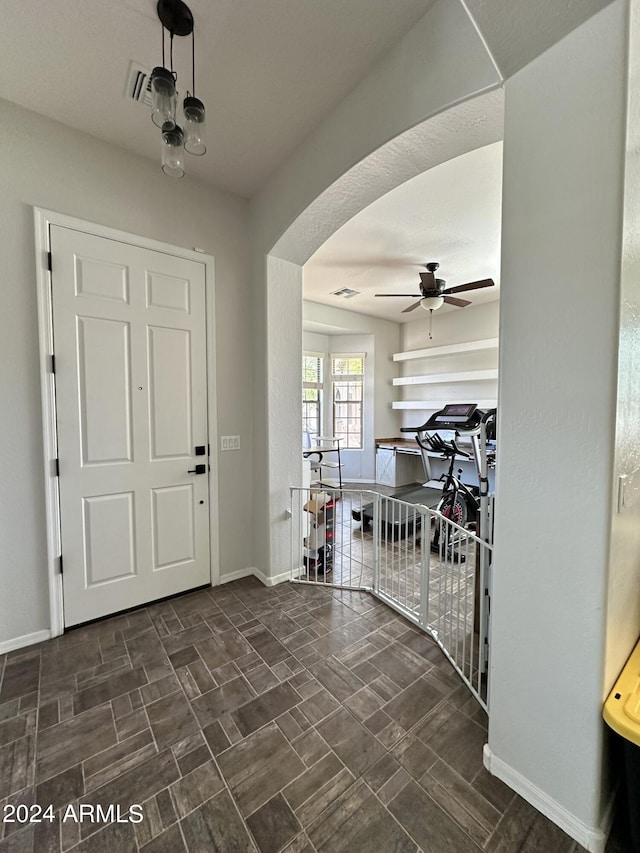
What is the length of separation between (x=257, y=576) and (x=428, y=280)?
3.63 meters

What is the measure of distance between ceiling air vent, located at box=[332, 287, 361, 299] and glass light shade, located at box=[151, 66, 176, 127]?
381 cm

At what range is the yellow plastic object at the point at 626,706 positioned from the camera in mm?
1008

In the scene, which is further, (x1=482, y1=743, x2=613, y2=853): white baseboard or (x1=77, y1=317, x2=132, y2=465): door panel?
(x1=77, y1=317, x2=132, y2=465): door panel

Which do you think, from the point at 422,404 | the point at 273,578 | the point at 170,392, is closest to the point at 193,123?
the point at 170,392

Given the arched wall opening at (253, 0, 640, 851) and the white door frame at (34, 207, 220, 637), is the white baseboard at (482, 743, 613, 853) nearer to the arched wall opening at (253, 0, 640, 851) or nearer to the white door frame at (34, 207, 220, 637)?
the arched wall opening at (253, 0, 640, 851)

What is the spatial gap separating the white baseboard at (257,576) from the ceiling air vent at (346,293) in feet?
13.0

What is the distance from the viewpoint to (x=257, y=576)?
9.60ft

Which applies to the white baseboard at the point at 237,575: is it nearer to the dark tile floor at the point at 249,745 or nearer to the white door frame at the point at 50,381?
the dark tile floor at the point at 249,745

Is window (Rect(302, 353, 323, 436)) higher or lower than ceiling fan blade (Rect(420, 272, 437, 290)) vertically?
lower

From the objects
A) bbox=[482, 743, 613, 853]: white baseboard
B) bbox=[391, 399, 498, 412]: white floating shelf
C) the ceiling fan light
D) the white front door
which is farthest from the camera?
bbox=[391, 399, 498, 412]: white floating shelf

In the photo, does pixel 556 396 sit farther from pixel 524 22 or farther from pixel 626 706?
pixel 524 22

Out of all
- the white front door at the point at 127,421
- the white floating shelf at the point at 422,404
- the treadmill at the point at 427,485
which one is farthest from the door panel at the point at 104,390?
the white floating shelf at the point at 422,404

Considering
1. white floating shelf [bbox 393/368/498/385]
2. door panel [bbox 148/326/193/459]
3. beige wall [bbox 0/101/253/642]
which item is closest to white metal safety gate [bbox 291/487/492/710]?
door panel [bbox 148/326/193/459]

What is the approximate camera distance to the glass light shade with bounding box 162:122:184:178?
1398 millimetres
